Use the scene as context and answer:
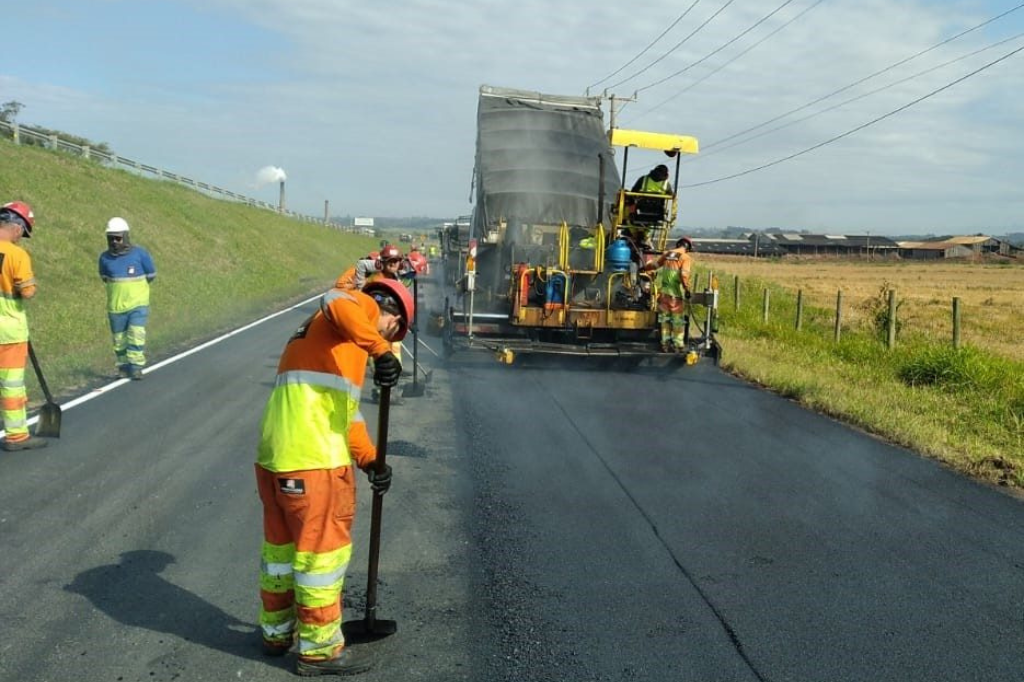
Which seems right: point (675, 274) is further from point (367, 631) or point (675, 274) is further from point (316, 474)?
point (316, 474)

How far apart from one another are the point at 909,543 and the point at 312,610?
3815 millimetres

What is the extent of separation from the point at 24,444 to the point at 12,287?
1.21m

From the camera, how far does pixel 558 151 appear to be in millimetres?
14586

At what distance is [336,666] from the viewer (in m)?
3.87

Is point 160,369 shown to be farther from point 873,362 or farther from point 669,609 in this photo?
point 873,362

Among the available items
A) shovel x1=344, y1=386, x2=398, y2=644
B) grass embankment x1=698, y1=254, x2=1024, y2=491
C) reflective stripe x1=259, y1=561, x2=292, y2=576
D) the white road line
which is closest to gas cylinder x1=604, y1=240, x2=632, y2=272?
grass embankment x1=698, y1=254, x2=1024, y2=491

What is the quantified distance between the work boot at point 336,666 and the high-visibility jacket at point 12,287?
478 cm

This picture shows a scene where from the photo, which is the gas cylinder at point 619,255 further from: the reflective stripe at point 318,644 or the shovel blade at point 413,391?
the reflective stripe at point 318,644

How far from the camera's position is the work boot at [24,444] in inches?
285

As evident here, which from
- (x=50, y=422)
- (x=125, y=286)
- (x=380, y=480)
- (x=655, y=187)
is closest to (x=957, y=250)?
(x=655, y=187)

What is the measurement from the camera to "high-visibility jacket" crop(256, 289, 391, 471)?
3.85 meters

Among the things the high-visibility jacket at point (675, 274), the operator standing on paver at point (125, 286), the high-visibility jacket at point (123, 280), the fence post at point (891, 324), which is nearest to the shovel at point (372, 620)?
the operator standing on paver at point (125, 286)

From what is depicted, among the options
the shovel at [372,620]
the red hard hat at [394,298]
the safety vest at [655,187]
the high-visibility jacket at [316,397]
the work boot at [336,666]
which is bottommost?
the work boot at [336,666]

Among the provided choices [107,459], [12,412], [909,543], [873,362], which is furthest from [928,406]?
[12,412]
